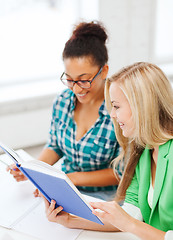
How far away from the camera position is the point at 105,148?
62.9 inches

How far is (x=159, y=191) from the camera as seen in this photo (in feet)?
3.86

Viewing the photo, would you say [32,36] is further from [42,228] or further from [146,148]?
[42,228]

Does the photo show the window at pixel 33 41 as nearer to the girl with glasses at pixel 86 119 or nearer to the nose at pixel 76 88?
the girl with glasses at pixel 86 119

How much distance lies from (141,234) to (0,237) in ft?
1.65

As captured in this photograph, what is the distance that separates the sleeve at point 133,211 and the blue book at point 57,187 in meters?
0.23

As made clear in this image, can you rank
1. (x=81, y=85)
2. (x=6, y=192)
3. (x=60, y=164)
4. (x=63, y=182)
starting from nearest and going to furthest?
(x=63, y=182) < (x=6, y=192) < (x=81, y=85) < (x=60, y=164)

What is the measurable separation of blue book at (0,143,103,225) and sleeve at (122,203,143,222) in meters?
0.23

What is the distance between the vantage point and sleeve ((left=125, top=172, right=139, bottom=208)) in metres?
1.33

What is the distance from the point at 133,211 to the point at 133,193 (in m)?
0.08

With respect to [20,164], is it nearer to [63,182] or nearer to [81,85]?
[63,182]

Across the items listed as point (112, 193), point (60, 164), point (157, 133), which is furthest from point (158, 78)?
point (60, 164)

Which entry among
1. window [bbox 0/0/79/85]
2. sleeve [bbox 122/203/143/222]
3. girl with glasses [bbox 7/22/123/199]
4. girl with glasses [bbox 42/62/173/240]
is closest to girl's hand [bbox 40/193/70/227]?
girl with glasses [bbox 42/62/173/240]

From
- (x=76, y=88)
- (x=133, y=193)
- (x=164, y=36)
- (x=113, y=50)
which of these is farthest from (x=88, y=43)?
(x=164, y=36)

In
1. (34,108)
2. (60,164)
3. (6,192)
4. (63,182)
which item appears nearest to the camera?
(63,182)
